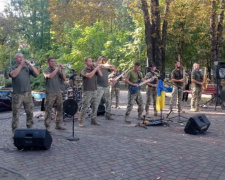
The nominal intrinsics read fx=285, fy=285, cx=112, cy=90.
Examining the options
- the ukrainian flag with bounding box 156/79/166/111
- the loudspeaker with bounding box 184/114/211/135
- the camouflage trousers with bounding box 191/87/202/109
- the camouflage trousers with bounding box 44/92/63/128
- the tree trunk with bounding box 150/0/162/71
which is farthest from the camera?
the tree trunk with bounding box 150/0/162/71

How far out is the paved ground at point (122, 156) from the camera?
479 centimetres

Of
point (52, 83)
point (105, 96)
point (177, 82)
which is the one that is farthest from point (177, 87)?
point (52, 83)

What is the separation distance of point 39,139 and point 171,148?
2878 mm

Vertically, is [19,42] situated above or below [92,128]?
above

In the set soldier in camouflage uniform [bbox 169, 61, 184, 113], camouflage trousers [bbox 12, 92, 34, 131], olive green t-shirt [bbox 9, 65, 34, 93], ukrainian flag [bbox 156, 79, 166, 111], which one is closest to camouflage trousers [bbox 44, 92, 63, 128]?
camouflage trousers [bbox 12, 92, 34, 131]

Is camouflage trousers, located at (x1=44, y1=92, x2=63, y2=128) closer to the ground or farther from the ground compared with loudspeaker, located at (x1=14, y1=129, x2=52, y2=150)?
farther from the ground

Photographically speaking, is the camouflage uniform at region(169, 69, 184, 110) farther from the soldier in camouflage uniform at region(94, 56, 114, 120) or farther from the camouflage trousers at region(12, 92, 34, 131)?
the camouflage trousers at region(12, 92, 34, 131)

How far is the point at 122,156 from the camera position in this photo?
5758 mm

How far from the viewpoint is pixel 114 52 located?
28641 millimetres

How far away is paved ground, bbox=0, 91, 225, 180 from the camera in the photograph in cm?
479

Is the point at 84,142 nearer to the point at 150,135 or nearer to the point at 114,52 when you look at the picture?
the point at 150,135

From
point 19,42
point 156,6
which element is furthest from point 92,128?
point 19,42

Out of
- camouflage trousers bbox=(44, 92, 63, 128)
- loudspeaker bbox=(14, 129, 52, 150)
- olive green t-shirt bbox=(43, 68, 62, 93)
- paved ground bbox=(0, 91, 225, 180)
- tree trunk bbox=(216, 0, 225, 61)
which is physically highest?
tree trunk bbox=(216, 0, 225, 61)

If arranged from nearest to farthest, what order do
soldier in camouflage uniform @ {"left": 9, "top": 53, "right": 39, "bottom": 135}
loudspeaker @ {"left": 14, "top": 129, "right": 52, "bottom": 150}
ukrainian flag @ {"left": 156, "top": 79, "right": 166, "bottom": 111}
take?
loudspeaker @ {"left": 14, "top": 129, "right": 52, "bottom": 150}, soldier in camouflage uniform @ {"left": 9, "top": 53, "right": 39, "bottom": 135}, ukrainian flag @ {"left": 156, "top": 79, "right": 166, "bottom": 111}
